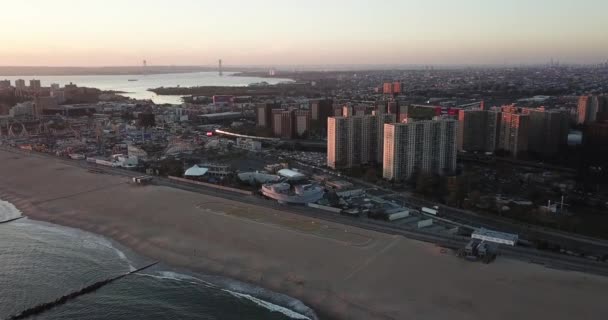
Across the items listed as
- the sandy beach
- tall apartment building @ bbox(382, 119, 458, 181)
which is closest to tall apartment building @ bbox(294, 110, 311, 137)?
→ tall apartment building @ bbox(382, 119, 458, 181)

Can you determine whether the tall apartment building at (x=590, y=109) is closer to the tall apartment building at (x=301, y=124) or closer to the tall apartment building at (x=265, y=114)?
the tall apartment building at (x=301, y=124)

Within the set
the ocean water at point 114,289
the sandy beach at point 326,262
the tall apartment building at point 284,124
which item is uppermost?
the tall apartment building at point 284,124

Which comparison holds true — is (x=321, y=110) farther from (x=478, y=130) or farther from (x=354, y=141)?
(x=354, y=141)

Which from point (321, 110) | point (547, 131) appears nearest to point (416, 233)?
point (547, 131)

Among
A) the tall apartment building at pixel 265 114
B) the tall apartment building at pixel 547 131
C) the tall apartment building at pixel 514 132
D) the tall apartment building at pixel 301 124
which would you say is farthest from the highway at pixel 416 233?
the tall apartment building at pixel 265 114

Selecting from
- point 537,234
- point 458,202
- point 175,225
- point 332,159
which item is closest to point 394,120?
point 332,159

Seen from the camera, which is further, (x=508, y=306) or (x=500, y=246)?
(x=500, y=246)

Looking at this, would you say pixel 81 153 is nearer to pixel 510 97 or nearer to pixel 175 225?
pixel 175 225
